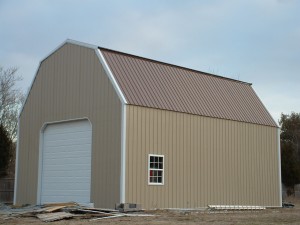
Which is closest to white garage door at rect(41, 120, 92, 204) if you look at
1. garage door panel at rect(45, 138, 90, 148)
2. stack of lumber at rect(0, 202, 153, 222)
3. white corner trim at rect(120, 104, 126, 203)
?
garage door panel at rect(45, 138, 90, 148)

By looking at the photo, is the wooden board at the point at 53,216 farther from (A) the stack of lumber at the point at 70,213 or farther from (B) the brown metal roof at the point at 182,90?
(B) the brown metal roof at the point at 182,90

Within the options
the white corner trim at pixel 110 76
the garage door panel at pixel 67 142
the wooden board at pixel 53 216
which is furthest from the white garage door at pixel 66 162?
the wooden board at pixel 53 216

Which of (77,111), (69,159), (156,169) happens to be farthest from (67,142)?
(156,169)

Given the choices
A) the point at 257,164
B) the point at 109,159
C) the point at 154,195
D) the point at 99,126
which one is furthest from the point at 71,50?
the point at 257,164

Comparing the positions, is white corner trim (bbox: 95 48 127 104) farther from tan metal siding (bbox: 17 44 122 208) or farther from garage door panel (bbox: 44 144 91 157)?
garage door panel (bbox: 44 144 91 157)

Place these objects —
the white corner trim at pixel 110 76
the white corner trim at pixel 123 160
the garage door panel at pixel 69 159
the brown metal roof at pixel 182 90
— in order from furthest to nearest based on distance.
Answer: the garage door panel at pixel 69 159
the brown metal roof at pixel 182 90
the white corner trim at pixel 110 76
the white corner trim at pixel 123 160

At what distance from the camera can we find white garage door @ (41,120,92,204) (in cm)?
2348

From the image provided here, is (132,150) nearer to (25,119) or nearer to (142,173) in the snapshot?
(142,173)

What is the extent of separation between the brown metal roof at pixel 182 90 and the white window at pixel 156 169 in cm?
223

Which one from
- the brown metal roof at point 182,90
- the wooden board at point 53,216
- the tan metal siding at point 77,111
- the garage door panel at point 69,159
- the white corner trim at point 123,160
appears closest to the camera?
the wooden board at point 53,216

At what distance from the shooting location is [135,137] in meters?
22.0

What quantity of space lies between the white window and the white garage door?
274 cm

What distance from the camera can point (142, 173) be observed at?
22.0 metres

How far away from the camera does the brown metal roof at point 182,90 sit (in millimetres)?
23139
